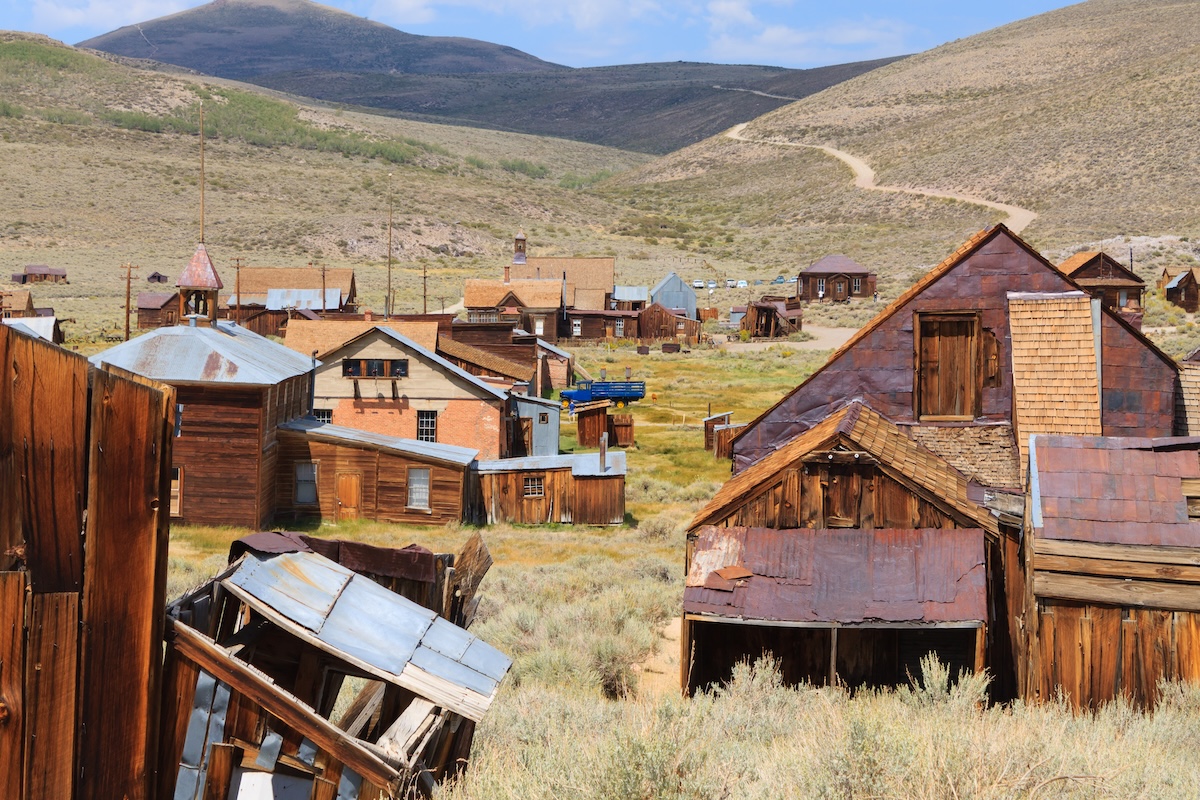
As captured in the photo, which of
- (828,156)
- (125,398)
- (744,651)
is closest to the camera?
(125,398)

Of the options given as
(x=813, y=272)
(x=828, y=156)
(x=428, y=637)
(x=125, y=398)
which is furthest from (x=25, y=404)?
(x=828, y=156)

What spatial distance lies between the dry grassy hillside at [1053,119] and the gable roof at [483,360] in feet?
187

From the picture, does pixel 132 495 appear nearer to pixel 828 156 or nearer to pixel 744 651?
pixel 744 651

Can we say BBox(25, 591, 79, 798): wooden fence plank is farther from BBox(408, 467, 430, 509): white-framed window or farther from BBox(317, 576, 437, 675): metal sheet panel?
BBox(408, 467, 430, 509): white-framed window

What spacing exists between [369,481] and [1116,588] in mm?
19553

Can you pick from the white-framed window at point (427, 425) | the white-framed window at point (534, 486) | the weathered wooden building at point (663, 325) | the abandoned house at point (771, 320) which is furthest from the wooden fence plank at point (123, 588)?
the abandoned house at point (771, 320)

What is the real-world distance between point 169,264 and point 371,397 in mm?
65297

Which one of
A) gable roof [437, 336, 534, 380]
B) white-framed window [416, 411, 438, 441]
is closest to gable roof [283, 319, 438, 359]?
gable roof [437, 336, 534, 380]

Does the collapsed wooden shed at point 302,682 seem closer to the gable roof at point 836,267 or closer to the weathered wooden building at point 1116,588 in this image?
the weathered wooden building at point 1116,588

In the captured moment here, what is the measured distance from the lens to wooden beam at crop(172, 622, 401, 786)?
4891 millimetres

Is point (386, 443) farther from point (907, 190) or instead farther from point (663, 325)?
point (907, 190)

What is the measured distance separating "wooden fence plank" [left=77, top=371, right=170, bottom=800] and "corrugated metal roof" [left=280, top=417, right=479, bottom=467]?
21125mm

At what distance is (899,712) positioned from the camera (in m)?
7.84

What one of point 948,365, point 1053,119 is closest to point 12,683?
point 948,365
